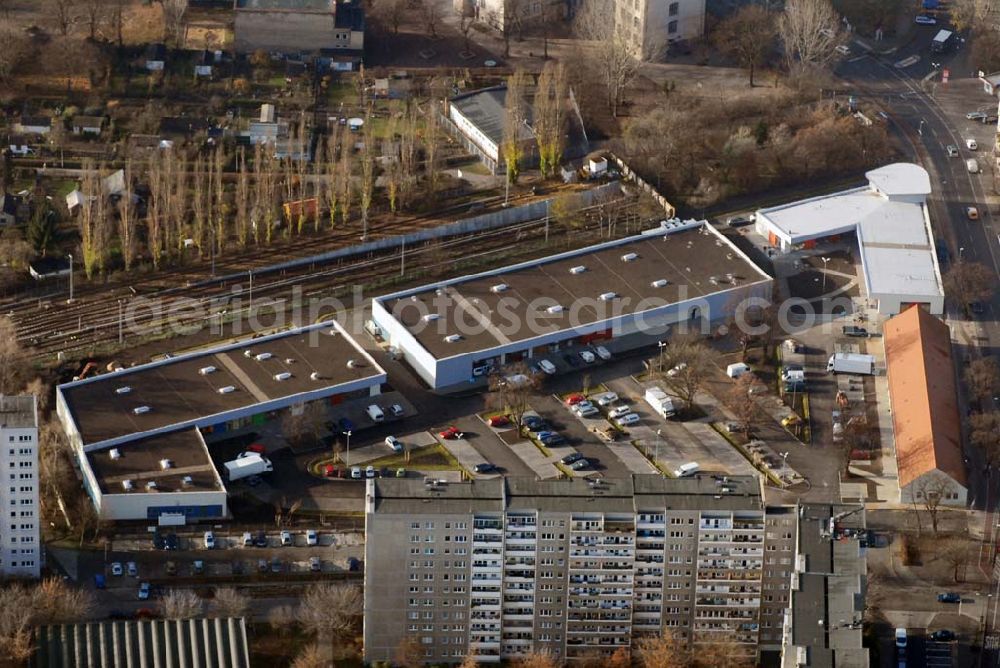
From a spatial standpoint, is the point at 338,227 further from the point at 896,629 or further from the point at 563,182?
the point at 896,629

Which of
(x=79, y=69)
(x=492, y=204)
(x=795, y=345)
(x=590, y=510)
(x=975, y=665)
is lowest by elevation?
(x=975, y=665)

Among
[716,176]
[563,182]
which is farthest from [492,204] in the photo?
[716,176]

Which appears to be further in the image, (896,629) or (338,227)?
(338,227)

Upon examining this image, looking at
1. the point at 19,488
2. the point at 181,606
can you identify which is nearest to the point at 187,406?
the point at 19,488

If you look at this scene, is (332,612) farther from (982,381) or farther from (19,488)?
(982,381)

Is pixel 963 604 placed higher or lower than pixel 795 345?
lower

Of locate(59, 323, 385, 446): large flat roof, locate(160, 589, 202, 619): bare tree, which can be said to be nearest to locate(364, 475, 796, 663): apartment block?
locate(160, 589, 202, 619): bare tree

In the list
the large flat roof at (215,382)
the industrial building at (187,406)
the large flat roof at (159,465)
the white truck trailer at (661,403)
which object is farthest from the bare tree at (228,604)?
the white truck trailer at (661,403)

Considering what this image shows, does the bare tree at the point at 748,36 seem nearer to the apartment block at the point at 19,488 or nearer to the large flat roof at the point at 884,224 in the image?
the large flat roof at the point at 884,224

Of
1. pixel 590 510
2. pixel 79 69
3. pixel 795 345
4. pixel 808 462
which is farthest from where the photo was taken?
pixel 79 69
